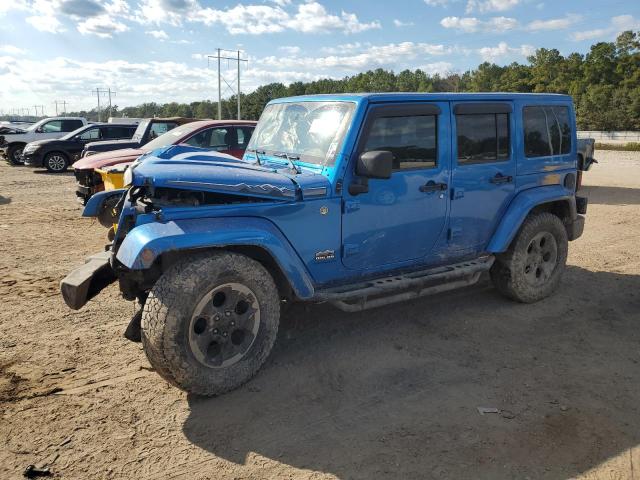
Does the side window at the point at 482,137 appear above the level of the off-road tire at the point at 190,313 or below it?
above

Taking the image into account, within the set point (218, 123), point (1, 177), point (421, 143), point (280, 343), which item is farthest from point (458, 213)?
point (1, 177)

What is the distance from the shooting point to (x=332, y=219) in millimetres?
3990

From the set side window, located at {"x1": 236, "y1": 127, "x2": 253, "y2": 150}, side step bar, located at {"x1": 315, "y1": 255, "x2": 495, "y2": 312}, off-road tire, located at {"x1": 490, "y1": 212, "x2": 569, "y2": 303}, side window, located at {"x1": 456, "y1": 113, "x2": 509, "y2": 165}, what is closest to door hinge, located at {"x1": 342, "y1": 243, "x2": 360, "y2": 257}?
side step bar, located at {"x1": 315, "y1": 255, "x2": 495, "y2": 312}

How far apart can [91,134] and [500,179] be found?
15749mm

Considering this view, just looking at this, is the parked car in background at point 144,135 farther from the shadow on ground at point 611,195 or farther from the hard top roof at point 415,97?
the shadow on ground at point 611,195

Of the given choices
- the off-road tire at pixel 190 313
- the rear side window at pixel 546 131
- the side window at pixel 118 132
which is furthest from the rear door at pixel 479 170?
the side window at pixel 118 132

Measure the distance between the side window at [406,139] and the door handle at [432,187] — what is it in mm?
152

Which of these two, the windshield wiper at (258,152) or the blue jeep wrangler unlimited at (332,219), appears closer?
the blue jeep wrangler unlimited at (332,219)

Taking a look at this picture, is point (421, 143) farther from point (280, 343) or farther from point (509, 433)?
point (509, 433)

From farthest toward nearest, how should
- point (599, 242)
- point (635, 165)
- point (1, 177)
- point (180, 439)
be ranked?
point (635, 165) < point (1, 177) < point (599, 242) < point (180, 439)

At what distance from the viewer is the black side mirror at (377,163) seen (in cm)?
376

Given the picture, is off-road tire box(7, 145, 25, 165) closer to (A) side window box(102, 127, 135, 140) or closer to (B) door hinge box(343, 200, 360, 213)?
(A) side window box(102, 127, 135, 140)

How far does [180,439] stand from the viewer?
3184 millimetres

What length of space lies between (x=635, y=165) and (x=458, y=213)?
770 inches
